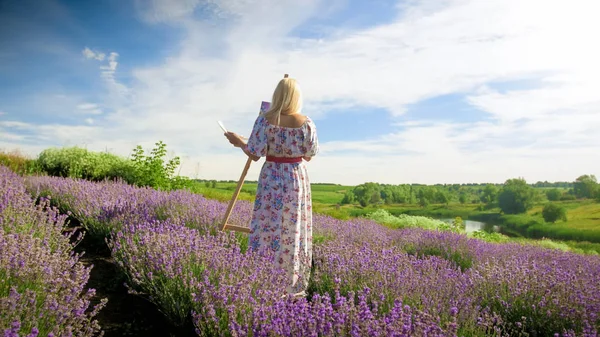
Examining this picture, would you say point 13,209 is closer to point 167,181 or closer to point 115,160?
point 167,181

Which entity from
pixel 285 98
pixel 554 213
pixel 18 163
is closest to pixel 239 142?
pixel 285 98

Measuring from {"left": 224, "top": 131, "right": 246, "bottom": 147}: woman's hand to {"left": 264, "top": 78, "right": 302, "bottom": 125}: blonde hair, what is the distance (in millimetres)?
383

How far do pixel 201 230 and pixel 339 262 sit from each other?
203cm

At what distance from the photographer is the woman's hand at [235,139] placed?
3961mm

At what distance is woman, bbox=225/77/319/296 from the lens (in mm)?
3719

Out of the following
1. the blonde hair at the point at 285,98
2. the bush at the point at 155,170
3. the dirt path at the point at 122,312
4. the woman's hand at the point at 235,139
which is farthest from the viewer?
the bush at the point at 155,170

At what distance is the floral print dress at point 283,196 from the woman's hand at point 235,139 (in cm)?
20

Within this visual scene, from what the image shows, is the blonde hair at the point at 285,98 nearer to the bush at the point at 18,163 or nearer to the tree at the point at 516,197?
the bush at the point at 18,163

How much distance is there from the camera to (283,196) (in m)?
3.80

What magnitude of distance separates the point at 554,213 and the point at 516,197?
1948 mm

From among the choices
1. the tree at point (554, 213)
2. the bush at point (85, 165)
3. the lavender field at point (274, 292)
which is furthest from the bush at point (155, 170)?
the tree at point (554, 213)

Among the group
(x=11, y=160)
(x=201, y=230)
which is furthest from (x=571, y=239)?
(x=11, y=160)

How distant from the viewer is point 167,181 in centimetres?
1071

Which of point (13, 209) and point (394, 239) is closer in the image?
point (13, 209)
